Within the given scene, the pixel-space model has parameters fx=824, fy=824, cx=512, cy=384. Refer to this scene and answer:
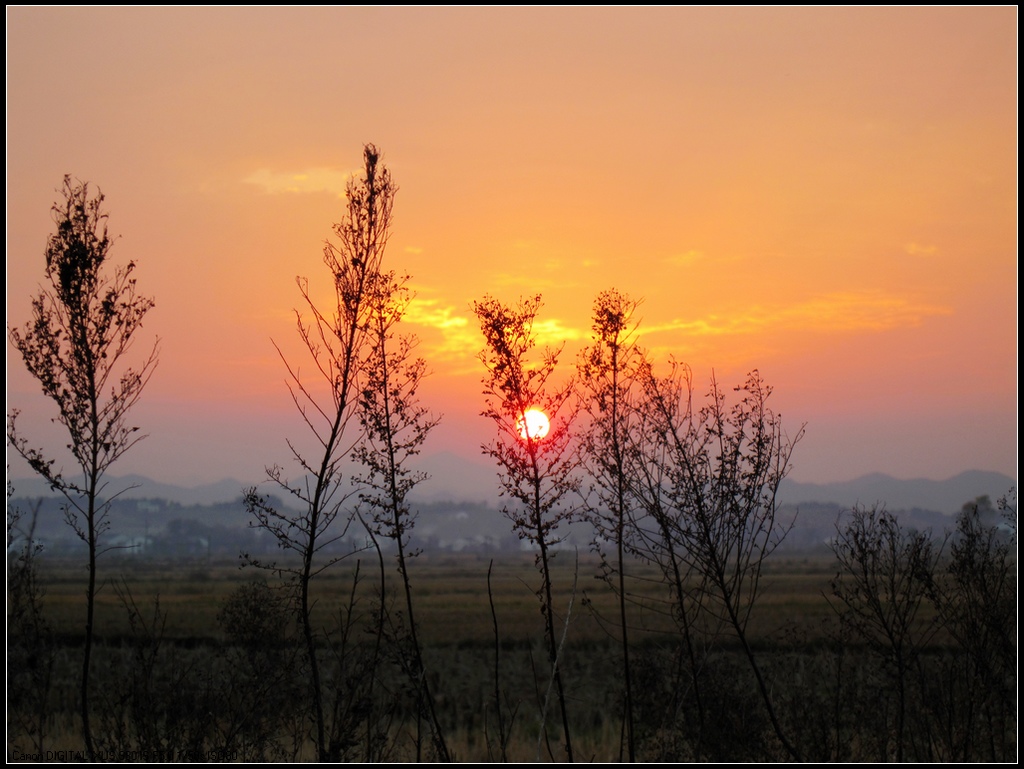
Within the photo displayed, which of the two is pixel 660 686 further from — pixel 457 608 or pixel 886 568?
pixel 457 608

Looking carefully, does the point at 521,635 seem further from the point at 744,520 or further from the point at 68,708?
the point at 744,520

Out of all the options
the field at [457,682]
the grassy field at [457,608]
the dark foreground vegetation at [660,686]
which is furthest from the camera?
the grassy field at [457,608]

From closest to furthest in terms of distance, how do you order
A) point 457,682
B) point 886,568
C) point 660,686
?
1. point 886,568
2. point 660,686
3. point 457,682

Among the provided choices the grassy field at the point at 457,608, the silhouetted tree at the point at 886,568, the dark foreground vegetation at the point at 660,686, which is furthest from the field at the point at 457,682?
the silhouetted tree at the point at 886,568

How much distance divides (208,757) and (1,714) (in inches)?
87.3

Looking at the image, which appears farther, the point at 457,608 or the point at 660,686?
the point at 457,608

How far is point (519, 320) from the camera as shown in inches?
401

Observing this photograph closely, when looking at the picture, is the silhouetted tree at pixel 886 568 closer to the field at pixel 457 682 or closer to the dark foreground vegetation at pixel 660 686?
the dark foreground vegetation at pixel 660 686

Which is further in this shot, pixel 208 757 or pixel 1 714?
pixel 208 757

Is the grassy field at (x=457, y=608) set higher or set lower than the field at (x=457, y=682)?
lower

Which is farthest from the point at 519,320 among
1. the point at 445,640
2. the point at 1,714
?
the point at 445,640

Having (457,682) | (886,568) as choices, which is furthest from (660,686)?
(457,682)

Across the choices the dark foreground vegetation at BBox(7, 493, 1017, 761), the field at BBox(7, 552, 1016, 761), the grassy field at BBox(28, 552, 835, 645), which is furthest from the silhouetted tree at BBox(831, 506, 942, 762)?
the grassy field at BBox(28, 552, 835, 645)

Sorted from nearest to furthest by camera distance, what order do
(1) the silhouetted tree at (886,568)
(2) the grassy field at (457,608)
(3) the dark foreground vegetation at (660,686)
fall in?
1. (3) the dark foreground vegetation at (660,686)
2. (1) the silhouetted tree at (886,568)
3. (2) the grassy field at (457,608)
